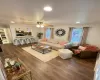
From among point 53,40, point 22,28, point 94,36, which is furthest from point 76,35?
point 22,28

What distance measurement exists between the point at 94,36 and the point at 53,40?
10.8 feet

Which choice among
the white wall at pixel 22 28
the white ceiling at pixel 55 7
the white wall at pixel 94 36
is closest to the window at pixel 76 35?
the white wall at pixel 94 36

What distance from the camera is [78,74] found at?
2529mm

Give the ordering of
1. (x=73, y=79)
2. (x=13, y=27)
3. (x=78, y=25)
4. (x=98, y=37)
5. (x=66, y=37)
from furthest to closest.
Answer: (x=13, y=27), (x=66, y=37), (x=78, y=25), (x=98, y=37), (x=73, y=79)

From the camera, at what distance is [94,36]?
4.38 meters

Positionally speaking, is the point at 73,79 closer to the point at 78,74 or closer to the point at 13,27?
the point at 78,74

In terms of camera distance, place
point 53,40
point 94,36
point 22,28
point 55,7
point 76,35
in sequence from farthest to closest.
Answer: point 22,28 → point 53,40 → point 76,35 → point 94,36 → point 55,7

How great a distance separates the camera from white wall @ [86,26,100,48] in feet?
13.8

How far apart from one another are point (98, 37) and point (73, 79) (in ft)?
11.2

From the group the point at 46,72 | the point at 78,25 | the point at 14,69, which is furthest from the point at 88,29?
the point at 14,69

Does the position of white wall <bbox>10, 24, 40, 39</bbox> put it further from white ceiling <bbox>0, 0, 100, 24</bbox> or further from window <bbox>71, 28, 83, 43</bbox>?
white ceiling <bbox>0, 0, 100, 24</bbox>

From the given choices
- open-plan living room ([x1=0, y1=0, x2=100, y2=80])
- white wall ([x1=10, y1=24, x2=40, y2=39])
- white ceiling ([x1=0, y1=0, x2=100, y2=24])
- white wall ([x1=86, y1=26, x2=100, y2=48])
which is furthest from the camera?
white wall ([x1=10, y1=24, x2=40, y2=39])

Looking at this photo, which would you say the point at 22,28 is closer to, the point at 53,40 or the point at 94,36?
the point at 53,40

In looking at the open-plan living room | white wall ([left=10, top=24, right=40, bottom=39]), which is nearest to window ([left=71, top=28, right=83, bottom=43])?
the open-plan living room
